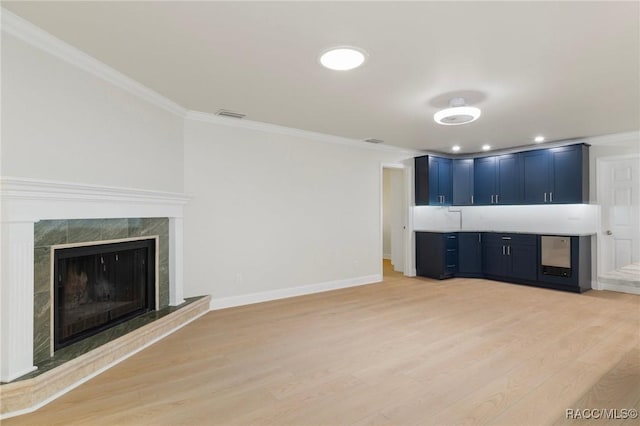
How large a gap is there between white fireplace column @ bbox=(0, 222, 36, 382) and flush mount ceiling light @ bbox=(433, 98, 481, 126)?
3.71 metres

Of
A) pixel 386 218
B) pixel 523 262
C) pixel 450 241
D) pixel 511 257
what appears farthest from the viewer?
pixel 386 218

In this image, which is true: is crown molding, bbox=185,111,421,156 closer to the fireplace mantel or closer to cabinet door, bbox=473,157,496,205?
cabinet door, bbox=473,157,496,205

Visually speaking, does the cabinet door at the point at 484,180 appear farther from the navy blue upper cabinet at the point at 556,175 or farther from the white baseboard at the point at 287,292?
the white baseboard at the point at 287,292

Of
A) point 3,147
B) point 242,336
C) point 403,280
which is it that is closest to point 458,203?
point 403,280

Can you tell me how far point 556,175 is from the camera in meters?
5.69

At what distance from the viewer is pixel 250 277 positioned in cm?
466

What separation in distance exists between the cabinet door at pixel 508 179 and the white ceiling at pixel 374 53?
77.7 inches

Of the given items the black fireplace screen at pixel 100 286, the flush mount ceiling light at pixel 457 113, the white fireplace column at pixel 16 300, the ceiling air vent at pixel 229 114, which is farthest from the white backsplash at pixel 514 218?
the white fireplace column at pixel 16 300

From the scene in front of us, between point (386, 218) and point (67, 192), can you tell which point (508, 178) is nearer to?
A: point (386, 218)

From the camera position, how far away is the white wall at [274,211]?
4270mm

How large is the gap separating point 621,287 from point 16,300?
24.8 feet

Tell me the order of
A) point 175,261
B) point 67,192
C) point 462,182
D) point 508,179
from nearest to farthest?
point 67,192, point 175,261, point 508,179, point 462,182

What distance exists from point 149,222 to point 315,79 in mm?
2299

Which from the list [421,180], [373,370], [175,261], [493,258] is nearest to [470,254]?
[493,258]
